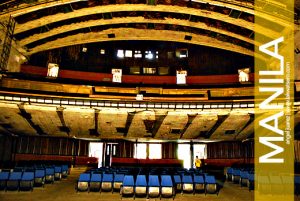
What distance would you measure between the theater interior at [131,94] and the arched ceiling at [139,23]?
84mm

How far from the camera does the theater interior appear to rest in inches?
520

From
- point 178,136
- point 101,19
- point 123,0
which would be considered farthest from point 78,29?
point 178,136

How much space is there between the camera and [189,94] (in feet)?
58.3

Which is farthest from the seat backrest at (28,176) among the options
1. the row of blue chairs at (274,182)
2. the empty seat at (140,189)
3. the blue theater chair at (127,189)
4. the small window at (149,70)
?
the small window at (149,70)

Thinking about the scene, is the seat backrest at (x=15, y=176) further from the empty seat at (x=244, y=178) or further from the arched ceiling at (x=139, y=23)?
the arched ceiling at (x=139, y=23)

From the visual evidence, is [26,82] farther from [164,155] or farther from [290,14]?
[290,14]

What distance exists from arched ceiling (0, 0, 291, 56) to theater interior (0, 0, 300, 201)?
8 cm

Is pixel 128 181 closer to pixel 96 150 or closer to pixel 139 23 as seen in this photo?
pixel 96 150

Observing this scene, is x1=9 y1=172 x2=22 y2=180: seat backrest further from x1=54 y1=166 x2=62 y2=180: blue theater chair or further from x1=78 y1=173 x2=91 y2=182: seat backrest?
x1=54 y1=166 x2=62 y2=180: blue theater chair

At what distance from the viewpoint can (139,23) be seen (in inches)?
818

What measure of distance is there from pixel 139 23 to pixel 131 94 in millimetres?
8146

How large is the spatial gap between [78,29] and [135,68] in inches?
253

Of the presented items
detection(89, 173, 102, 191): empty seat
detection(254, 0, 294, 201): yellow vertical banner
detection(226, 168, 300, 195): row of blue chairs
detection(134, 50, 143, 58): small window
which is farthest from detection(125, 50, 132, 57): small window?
detection(226, 168, 300, 195): row of blue chairs

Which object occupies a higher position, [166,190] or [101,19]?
[101,19]
